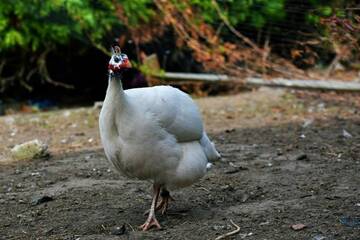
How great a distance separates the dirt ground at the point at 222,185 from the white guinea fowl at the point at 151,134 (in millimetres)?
277

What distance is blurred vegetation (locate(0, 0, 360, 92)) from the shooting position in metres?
7.61

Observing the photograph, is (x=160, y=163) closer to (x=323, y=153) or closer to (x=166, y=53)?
(x=323, y=153)

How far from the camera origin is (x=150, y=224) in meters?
3.76

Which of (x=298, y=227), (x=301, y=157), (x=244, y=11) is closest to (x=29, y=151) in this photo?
(x=301, y=157)

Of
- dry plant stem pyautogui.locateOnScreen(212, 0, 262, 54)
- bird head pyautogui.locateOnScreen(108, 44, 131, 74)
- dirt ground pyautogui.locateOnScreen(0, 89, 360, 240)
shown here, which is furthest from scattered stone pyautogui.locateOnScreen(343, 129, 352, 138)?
bird head pyautogui.locateOnScreen(108, 44, 131, 74)

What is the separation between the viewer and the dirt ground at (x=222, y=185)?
145 inches

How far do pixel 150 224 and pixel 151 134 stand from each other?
49cm

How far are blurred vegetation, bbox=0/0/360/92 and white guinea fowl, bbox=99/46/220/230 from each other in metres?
3.39

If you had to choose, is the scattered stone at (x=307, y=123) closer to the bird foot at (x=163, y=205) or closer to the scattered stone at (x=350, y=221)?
the bird foot at (x=163, y=205)

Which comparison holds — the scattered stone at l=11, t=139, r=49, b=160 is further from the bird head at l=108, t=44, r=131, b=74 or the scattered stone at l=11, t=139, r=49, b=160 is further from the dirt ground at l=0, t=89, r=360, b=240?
the bird head at l=108, t=44, r=131, b=74

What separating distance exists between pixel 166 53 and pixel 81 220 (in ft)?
16.0

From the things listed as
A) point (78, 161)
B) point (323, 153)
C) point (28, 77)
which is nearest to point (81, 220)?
point (78, 161)

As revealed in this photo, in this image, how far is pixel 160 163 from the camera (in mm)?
3676

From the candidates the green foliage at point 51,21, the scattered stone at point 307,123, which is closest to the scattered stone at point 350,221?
the scattered stone at point 307,123
